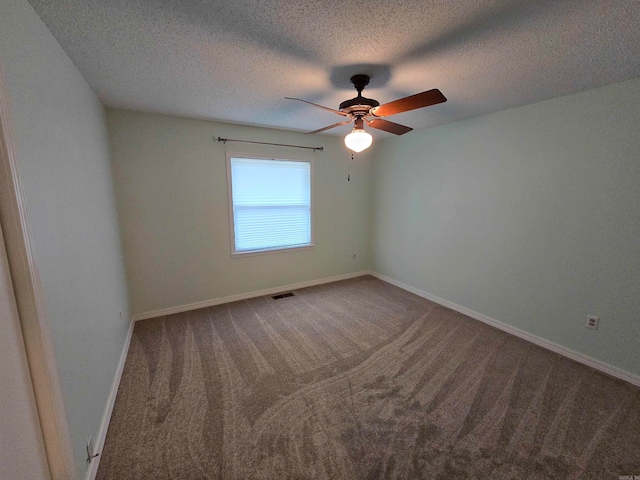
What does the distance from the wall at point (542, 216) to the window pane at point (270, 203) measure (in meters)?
1.69

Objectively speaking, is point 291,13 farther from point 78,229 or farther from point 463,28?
point 78,229

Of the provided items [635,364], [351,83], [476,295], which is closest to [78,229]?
[351,83]

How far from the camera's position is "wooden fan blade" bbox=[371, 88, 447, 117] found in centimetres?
161

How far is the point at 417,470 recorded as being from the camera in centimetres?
141

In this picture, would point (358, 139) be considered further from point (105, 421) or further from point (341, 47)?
point (105, 421)

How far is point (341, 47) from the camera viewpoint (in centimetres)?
160

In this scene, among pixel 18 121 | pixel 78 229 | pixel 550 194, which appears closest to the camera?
pixel 18 121

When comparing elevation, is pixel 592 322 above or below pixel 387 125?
below

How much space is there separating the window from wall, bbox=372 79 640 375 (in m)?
1.68

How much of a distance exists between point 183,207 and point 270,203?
1129 mm

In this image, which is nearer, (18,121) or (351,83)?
(18,121)

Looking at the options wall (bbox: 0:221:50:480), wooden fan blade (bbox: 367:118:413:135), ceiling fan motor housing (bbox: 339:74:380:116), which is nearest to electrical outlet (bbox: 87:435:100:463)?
wall (bbox: 0:221:50:480)

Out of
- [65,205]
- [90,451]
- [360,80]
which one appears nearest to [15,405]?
[90,451]

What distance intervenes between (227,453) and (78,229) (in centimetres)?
162
